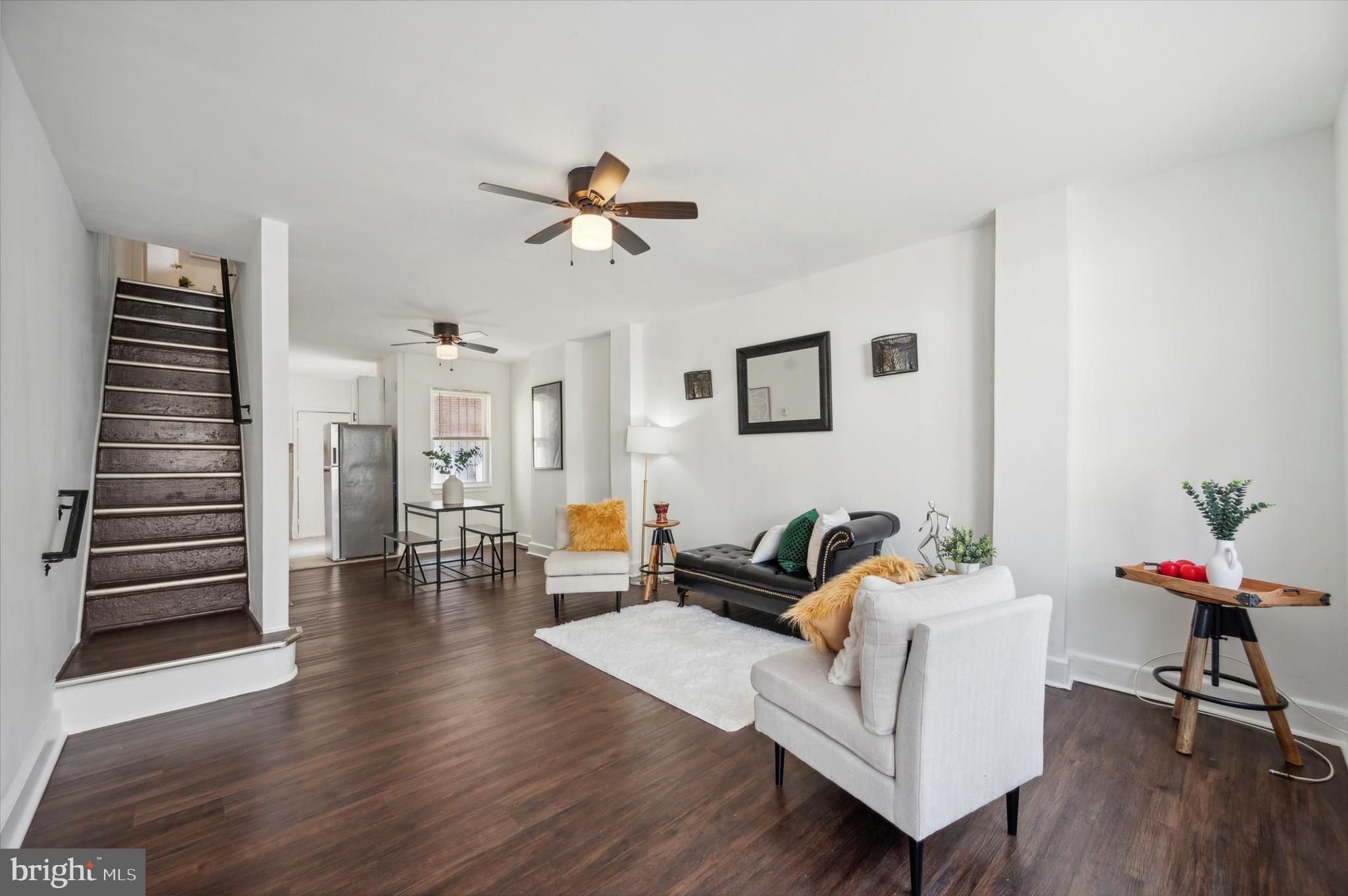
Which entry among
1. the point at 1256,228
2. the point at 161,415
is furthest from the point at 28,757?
the point at 1256,228

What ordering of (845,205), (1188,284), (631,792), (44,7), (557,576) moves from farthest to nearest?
1. (557,576)
2. (845,205)
3. (1188,284)
4. (631,792)
5. (44,7)

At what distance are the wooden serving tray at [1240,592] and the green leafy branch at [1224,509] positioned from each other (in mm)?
228

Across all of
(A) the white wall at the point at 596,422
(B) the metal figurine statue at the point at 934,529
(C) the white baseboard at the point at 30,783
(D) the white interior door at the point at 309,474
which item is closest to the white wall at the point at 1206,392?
(B) the metal figurine statue at the point at 934,529

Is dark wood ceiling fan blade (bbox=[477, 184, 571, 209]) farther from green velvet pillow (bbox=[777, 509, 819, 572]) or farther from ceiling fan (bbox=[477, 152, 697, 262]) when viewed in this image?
green velvet pillow (bbox=[777, 509, 819, 572])

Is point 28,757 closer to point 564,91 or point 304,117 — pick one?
point 304,117

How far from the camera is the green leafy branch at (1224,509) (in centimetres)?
243

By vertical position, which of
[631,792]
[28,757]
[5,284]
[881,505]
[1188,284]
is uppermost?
[1188,284]

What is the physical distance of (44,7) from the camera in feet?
5.84

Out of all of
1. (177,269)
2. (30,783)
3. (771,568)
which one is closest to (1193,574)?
(771,568)

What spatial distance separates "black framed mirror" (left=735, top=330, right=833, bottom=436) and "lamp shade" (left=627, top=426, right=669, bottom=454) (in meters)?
0.92

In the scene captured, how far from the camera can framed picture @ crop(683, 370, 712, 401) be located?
5.47 meters

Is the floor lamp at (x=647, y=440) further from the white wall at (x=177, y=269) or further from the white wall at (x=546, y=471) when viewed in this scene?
Answer: the white wall at (x=177, y=269)

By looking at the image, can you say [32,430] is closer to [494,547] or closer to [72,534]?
[72,534]

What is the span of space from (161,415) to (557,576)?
306 cm
